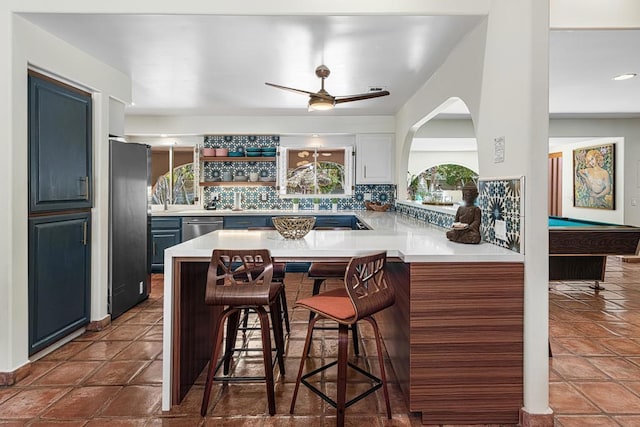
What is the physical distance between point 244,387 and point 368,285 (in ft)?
3.44

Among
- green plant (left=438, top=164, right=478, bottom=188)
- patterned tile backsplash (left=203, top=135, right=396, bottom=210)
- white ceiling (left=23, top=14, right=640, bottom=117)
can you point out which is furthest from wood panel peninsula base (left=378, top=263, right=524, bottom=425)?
green plant (left=438, top=164, right=478, bottom=188)

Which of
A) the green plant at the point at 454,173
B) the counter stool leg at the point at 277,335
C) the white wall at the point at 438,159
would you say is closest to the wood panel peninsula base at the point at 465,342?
the counter stool leg at the point at 277,335

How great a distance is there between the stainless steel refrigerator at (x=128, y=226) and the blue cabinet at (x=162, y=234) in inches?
58.1

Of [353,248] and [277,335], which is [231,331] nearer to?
[277,335]

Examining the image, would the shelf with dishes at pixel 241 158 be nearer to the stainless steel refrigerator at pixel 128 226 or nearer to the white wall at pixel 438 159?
the stainless steel refrigerator at pixel 128 226

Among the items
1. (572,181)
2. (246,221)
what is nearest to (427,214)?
(246,221)

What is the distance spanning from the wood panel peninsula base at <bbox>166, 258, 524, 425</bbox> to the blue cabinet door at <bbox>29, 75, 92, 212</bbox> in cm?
262

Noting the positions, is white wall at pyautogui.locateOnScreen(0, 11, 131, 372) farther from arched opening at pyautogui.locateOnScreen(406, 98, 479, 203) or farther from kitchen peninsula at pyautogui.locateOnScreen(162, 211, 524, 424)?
arched opening at pyautogui.locateOnScreen(406, 98, 479, 203)

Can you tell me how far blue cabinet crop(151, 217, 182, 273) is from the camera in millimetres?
5852

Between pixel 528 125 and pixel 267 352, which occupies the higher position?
pixel 528 125

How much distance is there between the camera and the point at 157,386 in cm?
247

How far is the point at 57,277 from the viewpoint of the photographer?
119 inches

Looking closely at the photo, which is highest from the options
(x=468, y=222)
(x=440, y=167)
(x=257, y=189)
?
(x=440, y=167)

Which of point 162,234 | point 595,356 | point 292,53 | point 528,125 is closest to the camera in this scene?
point 528,125
